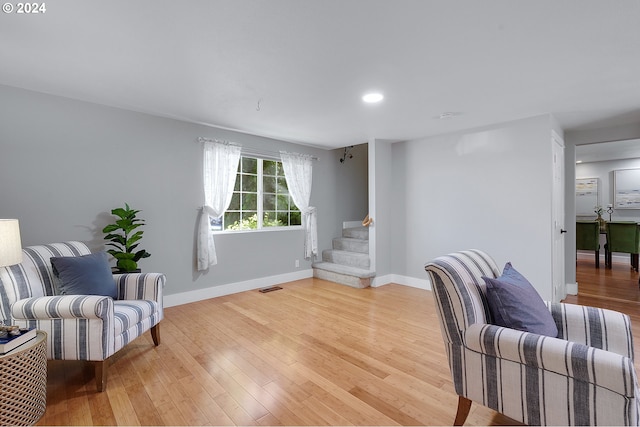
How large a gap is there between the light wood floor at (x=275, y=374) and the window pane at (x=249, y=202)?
60.7 inches

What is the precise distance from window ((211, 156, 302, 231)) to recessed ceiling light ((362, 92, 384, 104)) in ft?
7.15

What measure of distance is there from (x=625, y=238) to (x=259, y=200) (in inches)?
258

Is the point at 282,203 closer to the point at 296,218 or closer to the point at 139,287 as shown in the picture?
the point at 296,218

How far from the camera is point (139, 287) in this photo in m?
2.53

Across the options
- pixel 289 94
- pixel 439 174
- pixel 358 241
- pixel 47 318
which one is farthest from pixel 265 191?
pixel 47 318

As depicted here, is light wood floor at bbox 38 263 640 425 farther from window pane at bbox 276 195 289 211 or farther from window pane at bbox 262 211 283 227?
window pane at bbox 276 195 289 211

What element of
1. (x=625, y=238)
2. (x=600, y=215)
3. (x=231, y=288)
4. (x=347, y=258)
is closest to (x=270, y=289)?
(x=231, y=288)

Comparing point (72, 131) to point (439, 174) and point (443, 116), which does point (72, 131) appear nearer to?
point (443, 116)

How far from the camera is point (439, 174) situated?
172 inches

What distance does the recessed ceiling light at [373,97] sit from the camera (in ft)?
9.21

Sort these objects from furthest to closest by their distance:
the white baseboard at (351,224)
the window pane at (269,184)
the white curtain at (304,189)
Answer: the white baseboard at (351,224)
the white curtain at (304,189)
the window pane at (269,184)

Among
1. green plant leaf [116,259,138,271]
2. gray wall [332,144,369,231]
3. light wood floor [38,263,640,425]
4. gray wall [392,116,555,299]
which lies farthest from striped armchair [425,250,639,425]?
gray wall [332,144,369,231]

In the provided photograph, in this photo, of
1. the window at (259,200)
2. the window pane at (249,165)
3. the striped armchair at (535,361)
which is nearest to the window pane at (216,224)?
the window at (259,200)

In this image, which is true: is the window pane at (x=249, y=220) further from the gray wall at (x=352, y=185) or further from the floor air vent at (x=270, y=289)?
the gray wall at (x=352, y=185)
